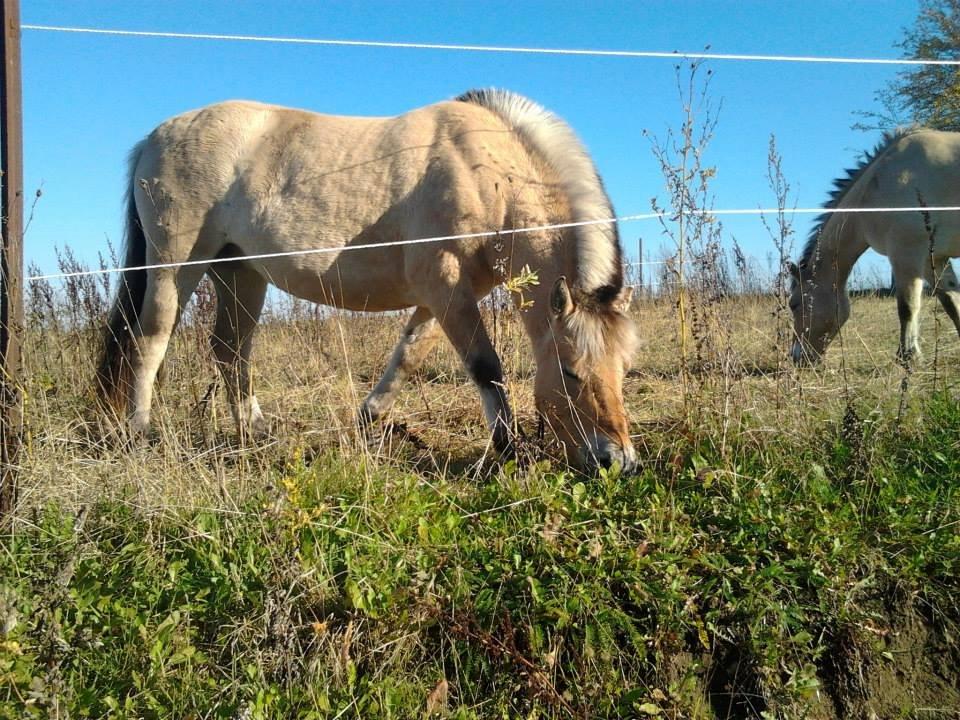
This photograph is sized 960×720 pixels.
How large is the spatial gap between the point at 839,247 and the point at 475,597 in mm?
6729

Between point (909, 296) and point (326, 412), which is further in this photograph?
point (909, 296)

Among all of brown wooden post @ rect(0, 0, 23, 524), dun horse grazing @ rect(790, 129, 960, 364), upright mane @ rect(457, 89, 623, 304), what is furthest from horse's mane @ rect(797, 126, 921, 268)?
brown wooden post @ rect(0, 0, 23, 524)

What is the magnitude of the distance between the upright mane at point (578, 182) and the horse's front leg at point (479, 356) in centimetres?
63

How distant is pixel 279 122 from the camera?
4781 mm

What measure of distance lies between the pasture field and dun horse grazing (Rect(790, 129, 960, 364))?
156 inches

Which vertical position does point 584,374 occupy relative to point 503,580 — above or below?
above

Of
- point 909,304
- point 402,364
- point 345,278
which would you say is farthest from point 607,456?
point 909,304

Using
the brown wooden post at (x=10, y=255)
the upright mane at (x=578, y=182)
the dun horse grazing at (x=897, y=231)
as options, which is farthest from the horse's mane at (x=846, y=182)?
the brown wooden post at (x=10, y=255)

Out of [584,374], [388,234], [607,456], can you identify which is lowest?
[607,456]

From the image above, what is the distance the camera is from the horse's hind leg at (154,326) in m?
4.28

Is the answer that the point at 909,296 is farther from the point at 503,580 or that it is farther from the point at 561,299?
the point at 503,580

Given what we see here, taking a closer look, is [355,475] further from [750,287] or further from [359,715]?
[750,287]

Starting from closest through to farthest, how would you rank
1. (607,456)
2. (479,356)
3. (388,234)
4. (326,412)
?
(607,456), (479,356), (326,412), (388,234)

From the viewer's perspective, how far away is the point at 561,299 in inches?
140
